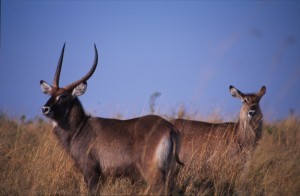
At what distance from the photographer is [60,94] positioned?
7.20 m

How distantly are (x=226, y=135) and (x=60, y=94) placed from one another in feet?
12.1

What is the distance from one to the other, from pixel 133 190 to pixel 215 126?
323cm

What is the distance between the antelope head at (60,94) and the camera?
700 centimetres

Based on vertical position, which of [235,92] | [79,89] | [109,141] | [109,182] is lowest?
[109,182]

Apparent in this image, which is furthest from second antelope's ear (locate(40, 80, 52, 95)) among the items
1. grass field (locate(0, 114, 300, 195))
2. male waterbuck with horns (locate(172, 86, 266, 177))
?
male waterbuck with horns (locate(172, 86, 266, 177))

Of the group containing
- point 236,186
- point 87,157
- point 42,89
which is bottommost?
point 236,186

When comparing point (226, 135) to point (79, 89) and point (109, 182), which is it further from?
point (109, 182)

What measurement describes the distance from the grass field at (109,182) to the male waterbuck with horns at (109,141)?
0.97 ft

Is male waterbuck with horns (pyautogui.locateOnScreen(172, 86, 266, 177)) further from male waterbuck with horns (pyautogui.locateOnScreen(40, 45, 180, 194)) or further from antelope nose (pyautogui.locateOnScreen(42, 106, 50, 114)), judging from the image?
antelope nose (pyautogui.locateOnScreen(42, 106, 50, 114))

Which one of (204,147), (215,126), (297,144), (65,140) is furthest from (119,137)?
(297,144)

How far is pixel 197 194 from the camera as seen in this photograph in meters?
6.49

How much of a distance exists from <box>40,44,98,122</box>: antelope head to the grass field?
87cm

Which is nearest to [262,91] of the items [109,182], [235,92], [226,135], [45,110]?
[235,92]

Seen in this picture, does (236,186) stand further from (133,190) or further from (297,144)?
(297,144)
